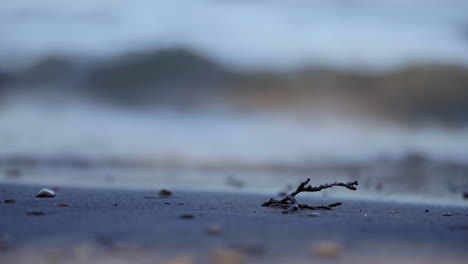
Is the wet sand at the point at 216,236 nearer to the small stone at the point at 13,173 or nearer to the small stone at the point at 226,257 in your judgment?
the small stone at the point at 226,257

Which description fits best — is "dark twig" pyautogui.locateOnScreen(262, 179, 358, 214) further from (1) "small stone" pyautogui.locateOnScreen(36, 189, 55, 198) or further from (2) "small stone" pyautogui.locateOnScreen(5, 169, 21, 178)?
(2) "small stone" pyautogui.locateOnScreen(5, 169, 21, 178)

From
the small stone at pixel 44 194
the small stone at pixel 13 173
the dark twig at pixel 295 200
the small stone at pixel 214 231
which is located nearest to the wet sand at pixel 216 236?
the small stone at pixel 214 231

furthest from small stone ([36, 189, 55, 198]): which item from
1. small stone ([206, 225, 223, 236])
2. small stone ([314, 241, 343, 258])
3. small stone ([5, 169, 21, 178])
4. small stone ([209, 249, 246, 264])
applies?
small stone ([5, 169, 21, 178])

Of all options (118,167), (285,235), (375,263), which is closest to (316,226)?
(285,235)

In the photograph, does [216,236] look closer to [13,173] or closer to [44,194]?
[44,194]

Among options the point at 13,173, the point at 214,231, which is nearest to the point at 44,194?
the point at 214,231

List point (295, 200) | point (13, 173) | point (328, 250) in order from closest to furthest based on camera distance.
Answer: point (328, 250)
point (295, 200)
point (13, 173)

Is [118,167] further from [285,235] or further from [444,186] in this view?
[285,235]

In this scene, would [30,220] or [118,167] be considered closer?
[30,220]
